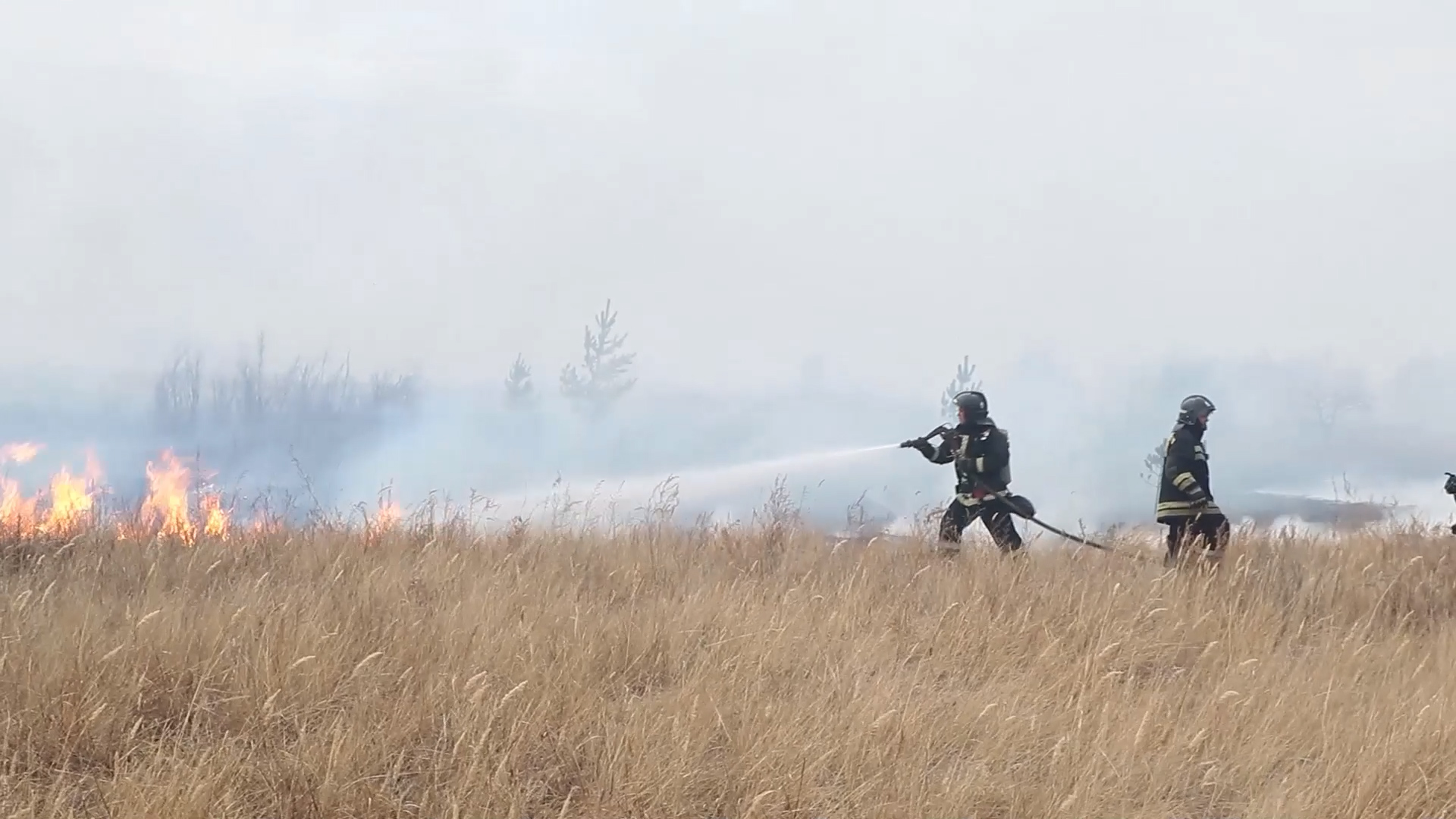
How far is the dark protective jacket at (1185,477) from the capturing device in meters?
8.27

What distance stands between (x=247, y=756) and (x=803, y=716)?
1.86 meters

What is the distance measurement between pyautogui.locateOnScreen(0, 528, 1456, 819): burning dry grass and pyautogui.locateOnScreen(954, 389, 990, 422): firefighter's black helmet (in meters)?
2.71

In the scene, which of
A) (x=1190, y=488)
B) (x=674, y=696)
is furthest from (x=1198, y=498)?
(x=674, y=696)

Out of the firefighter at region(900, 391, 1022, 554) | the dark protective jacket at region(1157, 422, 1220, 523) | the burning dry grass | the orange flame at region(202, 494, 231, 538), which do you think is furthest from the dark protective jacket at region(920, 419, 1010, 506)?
the orange flame at region(202, 494, 231, 538)

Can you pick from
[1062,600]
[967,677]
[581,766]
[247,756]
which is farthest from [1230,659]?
[247,756]

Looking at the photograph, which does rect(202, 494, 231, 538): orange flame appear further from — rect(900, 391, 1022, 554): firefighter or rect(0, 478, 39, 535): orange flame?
rect(900, 391, 1022, 554): firefighter

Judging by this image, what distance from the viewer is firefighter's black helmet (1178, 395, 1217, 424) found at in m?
8.45

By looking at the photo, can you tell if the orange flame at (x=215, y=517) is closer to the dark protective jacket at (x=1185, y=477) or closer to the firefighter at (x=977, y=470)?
the firefighter at (x=977, y=470)

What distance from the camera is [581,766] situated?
3.42 meters

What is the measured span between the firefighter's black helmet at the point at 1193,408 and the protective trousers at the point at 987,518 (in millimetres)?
1621

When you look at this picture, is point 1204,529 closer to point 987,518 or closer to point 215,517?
point 987,518

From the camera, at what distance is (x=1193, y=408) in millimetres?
8477

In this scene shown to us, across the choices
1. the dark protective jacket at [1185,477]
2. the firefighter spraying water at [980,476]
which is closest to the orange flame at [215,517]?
the firefighter spraying water at [980,476]

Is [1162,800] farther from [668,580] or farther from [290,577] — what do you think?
[290,577]
